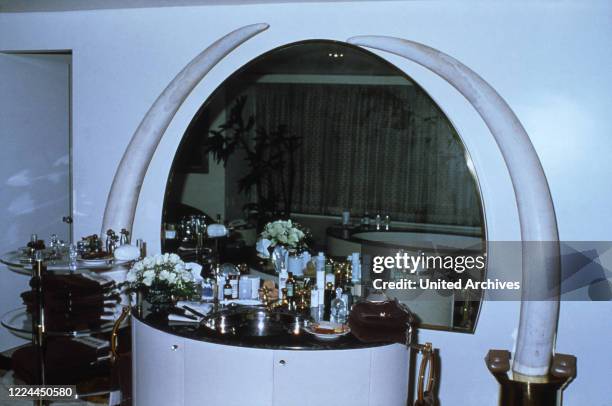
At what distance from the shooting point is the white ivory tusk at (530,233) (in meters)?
3.19

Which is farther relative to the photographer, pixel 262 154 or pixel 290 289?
pixel 262 154

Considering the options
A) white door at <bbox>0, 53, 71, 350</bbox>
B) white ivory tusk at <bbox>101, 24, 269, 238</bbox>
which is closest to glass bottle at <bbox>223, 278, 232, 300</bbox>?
white ivory tusk at <bbox>101, 24, 269, 238</bbox>

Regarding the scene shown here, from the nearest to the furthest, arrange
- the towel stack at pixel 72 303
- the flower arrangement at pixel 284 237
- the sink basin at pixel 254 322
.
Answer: the sink basin at pixel 254 322, the towel stack at pixel 72 303, the flower arrangement at pixel 284 237

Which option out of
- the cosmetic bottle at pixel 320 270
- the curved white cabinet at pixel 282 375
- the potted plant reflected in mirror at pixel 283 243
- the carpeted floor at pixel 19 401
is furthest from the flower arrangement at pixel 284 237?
the carpeted floor at pixel 19 401

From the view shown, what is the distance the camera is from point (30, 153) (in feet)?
14.9

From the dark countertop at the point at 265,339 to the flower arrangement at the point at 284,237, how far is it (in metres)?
0.84

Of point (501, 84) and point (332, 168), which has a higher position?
point (501, 84)

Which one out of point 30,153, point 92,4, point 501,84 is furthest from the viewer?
point 30,153

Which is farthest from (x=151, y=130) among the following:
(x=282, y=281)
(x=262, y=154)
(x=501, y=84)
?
(x=501, y=84)

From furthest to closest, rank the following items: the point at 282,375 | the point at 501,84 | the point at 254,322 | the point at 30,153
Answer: the point at 30,153 → the point at 501,84 → the point at 254,322 → the point at 282,375

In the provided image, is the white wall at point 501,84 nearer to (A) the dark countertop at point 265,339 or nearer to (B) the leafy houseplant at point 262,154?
(B) the leafy houseplant at point 262,154

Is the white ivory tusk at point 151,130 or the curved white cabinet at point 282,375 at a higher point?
the white ivory tusk at point 151,130

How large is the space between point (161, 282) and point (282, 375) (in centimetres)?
82

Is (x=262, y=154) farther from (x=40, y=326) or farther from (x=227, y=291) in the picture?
(x=40, y=326)
